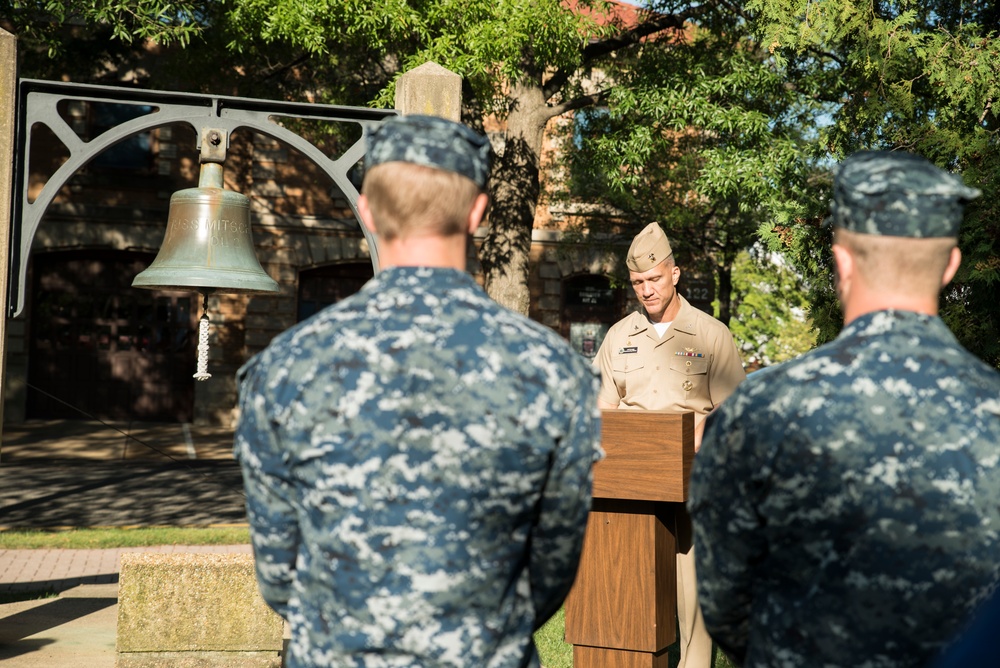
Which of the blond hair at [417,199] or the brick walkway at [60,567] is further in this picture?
the brick walkway at [60,567]

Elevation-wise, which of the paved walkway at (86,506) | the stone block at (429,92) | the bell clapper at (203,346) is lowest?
the paved walkway at (86,506)

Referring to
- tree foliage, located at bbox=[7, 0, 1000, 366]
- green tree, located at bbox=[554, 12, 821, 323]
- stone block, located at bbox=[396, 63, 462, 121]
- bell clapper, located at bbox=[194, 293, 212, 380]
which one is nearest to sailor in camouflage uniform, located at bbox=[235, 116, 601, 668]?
bell clapper, located at bbox=[194, 293, 212, 380]

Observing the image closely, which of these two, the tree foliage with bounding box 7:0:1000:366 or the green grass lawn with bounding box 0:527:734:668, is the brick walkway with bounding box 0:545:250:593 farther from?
the tree foliage with bounding box 7:0:1000:366

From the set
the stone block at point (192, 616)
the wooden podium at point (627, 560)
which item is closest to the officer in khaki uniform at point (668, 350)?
the wooden podium at point (627, 560)

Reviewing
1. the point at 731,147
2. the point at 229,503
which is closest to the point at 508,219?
the point at 731,147

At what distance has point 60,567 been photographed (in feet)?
28.1

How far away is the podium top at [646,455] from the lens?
403 cm

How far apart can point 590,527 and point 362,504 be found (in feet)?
8.11

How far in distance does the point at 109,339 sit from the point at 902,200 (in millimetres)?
21453

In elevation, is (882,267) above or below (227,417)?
above

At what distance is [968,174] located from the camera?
9.02 metres

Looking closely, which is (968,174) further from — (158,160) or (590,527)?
(158,160)

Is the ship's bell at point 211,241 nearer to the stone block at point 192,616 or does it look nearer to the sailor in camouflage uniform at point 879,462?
the stone block at point 192,616

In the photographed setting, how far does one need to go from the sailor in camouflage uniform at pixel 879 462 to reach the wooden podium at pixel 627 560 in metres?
1.96
